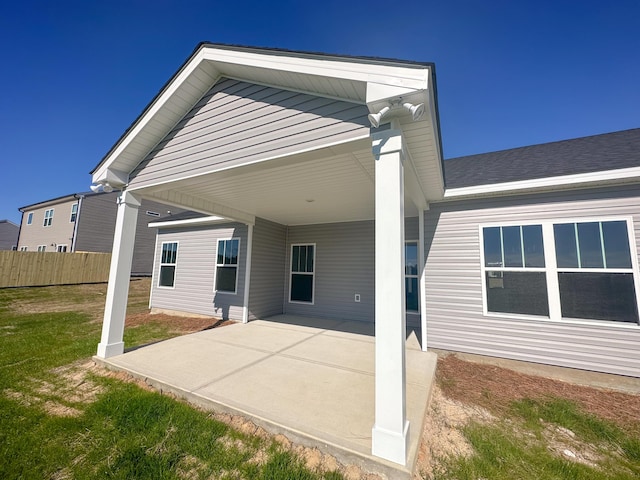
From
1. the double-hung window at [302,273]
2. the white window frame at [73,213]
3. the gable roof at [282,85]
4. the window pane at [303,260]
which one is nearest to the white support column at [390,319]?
the gable roof at [282,85]

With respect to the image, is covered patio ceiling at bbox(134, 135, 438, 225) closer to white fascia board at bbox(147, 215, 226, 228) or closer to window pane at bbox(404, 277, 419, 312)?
white fascia board at bbox(147, 215, 226, 228)

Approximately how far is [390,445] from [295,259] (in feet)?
22.0

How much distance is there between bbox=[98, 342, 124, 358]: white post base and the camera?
4.04 meters

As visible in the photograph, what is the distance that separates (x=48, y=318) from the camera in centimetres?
730

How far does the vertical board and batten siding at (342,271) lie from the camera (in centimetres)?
716

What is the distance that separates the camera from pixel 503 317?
4.41m

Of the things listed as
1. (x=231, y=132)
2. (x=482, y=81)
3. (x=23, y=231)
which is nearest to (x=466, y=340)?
(x=231, y=132)

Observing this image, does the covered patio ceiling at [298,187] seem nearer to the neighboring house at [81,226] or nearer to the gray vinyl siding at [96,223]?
the neighboring house at [81,226]

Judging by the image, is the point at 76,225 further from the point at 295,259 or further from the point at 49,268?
the point at 295,259

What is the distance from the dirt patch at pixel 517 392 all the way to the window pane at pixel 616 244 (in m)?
1.85

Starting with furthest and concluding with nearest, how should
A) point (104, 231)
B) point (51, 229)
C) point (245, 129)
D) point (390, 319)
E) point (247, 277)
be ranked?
point (51, 229) < point (104, 231) < point (247, 277) < point (245, 129) < point (390, 319)

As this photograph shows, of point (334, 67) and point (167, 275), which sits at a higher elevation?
point (334, 67)

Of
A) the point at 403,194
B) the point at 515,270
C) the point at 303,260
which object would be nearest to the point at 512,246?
the point at 515,270

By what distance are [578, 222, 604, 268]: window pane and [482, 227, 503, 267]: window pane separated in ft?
3.48
